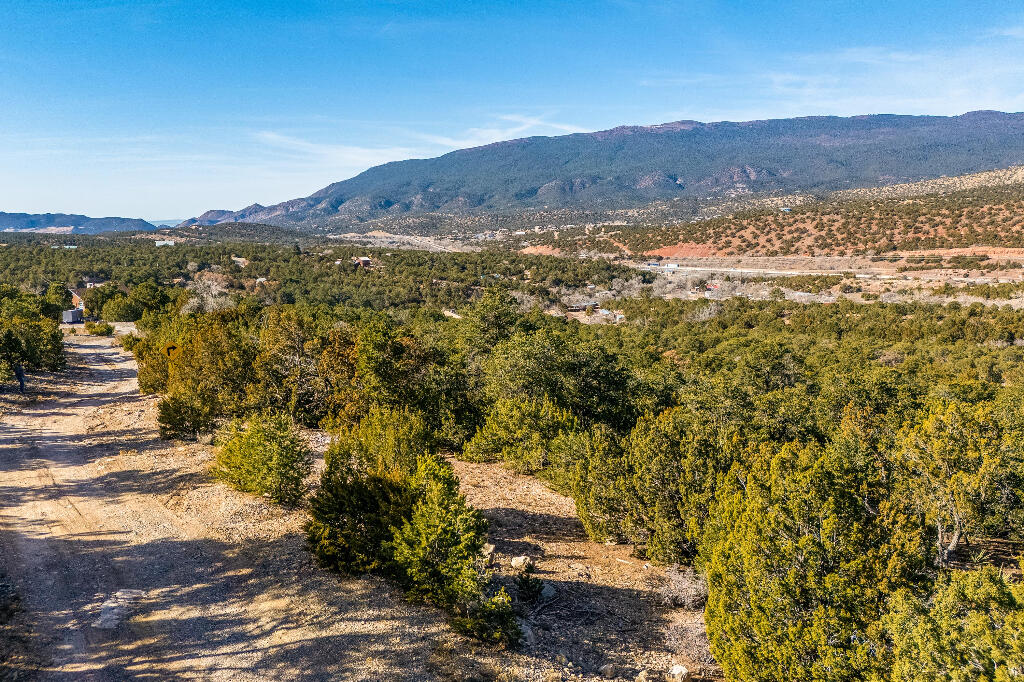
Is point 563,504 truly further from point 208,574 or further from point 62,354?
point 62,354

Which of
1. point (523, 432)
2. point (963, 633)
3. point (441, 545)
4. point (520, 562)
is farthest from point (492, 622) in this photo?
point (523, 432)

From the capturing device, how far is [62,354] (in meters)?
36.5

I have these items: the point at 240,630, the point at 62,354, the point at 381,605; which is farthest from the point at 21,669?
the point at 62,354

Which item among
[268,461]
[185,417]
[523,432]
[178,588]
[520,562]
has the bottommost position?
[520,562]

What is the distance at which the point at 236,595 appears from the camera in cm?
1193

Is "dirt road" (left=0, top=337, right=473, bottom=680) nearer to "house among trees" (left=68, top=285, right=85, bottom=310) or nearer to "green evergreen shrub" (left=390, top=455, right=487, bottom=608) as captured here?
"green evergreen shrub" (left=390, top=455, right=487, bottom=608)

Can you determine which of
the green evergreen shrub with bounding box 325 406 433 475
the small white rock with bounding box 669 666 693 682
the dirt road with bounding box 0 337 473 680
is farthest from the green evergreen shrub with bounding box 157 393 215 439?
the small white rock with bounding box 669 666 693 682

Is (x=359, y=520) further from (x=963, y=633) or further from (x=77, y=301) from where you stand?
(x=77, y=301)

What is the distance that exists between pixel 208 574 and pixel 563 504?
10456 millimetres

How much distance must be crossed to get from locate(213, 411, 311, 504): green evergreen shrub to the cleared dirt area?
614mm

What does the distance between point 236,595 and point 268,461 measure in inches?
167

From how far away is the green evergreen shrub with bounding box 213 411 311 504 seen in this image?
15469 mm

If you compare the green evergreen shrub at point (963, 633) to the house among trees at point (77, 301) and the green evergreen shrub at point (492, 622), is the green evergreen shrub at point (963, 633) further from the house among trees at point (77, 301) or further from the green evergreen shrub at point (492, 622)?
the house among trees at point (77, 301)

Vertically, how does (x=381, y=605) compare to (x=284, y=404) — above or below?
below
